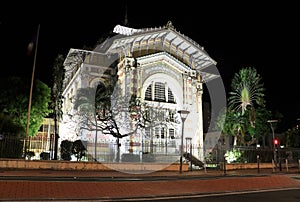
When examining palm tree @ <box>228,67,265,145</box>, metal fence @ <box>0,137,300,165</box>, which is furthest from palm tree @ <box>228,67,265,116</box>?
metal fence @ <box>0,137,300,165</box>

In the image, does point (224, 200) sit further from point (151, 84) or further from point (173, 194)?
point (151, 84)

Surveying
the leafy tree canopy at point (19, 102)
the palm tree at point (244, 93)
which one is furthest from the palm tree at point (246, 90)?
the leafy tree canopy at point (19, 102)

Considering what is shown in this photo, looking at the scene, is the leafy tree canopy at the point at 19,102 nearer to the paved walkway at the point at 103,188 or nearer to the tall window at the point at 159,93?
the tall window at the point at 159,93

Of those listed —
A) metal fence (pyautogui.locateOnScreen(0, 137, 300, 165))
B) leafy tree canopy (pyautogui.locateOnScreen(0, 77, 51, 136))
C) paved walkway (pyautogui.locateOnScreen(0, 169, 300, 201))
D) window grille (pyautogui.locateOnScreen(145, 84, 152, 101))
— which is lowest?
paved walkway (pyautogui.locateOnScreen(0, 169, 300, 201))

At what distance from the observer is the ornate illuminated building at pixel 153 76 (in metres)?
36.0

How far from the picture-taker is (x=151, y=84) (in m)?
39.2

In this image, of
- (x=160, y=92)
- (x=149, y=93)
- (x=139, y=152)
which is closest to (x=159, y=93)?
(x=160, y=92)

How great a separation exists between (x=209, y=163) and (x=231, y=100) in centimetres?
1493

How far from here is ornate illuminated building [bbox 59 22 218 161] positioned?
1417 inches

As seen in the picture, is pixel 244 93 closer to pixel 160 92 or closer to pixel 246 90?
pixel 246 90

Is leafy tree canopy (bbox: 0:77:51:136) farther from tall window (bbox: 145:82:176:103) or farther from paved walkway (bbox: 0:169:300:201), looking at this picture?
paved walkway (bbox: 0:169:300:201)

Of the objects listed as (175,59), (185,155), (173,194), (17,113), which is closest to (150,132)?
(185,155)

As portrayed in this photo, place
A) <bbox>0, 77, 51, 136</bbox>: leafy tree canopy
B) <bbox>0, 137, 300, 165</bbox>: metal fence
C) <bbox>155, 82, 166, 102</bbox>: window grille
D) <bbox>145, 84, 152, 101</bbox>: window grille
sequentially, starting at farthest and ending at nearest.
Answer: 1. <bbox>155, 82, 166, 102</bbox>: window grille
2. <bbox>145, 84, 152, 101</bbox>: window grille
3. <bbox>0, 77, 51, 136</bbox>: leafy tree canopy
4. <bbox>0, 137, 300, 165</bbox>: metal fence

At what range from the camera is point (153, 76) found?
128ft
